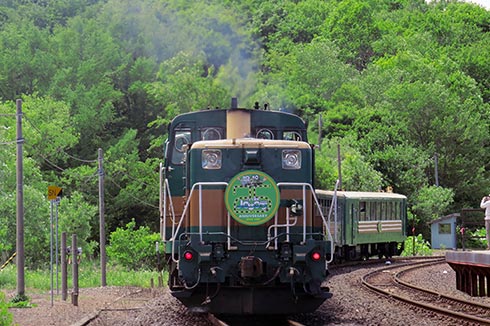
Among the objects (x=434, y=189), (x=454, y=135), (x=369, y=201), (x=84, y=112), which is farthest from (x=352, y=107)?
(x=369, y=201)

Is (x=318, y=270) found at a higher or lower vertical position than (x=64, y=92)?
lower

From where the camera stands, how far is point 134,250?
1393 inches

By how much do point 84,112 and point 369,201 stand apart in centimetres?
2965

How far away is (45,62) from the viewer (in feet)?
204

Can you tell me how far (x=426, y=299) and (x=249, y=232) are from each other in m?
6.40

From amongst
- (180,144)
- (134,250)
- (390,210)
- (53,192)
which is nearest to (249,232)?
(180,144)

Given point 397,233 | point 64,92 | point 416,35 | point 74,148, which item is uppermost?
point 416,35

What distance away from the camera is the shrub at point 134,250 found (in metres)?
35.3

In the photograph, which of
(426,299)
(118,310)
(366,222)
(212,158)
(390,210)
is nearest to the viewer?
(212,158)

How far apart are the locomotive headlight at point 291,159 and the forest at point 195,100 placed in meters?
23.2

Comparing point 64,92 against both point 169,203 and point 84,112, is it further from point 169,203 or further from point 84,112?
point 169,203

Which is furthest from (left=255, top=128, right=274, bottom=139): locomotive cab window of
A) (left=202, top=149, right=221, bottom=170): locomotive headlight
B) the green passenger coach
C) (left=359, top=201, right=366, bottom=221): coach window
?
(left=359, top=201, right=366, bottom=221): coach window

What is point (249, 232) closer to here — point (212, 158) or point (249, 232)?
point (249, 232)

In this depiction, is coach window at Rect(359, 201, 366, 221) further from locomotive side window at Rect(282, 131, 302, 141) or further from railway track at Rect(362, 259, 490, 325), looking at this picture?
locomotive side window at Rect(282, 131, 302, 141)
